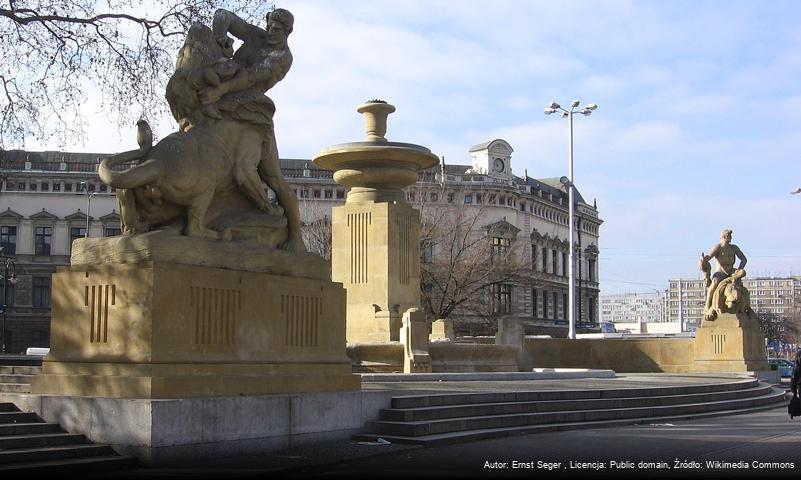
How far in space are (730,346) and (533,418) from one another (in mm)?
17546

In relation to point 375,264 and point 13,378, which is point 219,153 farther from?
point 375,264

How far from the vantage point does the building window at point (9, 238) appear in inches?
3228

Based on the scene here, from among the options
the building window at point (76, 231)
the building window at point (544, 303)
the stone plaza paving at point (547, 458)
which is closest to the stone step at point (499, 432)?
the stone plaza paving at point (547, 458)

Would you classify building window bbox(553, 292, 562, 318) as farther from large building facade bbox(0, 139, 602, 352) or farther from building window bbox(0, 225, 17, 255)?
building window bbox(0, 225, 17, 255)

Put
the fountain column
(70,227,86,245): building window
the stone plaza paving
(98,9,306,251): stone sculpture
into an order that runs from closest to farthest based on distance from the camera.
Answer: the stone plaza paving
(98,9,306,251): stone sculpture
the fountain column
(70,227,86,245): building window

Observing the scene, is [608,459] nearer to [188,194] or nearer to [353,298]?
[188,194]

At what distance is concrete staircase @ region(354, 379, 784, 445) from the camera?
1164 centimetres

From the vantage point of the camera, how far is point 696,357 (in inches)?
1172

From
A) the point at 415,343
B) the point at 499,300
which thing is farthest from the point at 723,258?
the point at 499,300

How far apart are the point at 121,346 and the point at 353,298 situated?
43.3 feet

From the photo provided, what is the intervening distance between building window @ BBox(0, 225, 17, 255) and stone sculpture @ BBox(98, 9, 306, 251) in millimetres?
76579

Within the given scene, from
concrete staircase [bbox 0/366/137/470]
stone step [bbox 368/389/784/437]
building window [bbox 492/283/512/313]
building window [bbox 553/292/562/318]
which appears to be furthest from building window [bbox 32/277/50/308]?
concrete staircase [bbox 0/366/137/470]

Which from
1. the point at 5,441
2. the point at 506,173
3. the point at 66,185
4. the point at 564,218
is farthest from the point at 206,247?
the point at 564,218

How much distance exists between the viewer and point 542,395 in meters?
14.3
